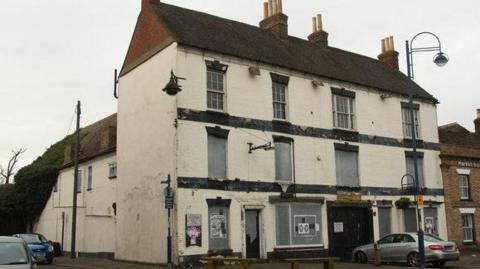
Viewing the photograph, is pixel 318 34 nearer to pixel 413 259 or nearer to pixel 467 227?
pixel 467 227

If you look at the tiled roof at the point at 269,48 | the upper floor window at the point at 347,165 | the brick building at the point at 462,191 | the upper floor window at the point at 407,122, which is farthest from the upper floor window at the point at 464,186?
the upper floor window at the point at 347,165

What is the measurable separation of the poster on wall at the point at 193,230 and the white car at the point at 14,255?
937 centimetres

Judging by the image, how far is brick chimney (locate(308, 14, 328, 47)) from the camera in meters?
32.8

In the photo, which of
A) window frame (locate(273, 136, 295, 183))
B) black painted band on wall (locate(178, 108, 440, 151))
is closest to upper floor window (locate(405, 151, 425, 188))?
black painted band on wall (locate(178, 108, 440, 151))

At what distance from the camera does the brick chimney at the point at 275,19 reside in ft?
99.9

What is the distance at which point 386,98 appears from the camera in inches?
1217

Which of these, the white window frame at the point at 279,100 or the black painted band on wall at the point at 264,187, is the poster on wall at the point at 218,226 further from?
the white window frame at the point at 279,100

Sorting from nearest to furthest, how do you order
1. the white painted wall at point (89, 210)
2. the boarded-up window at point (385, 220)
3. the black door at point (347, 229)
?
the black door at point (347, 229)
the boarded-up window at point (385, 220)
the white painted wall at point (89, 210)

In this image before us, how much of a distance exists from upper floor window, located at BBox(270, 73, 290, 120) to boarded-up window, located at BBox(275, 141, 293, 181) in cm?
129

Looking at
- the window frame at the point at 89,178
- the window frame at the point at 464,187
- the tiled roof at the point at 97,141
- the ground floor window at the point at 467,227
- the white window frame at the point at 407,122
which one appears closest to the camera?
the white window frame at the point at 407,122

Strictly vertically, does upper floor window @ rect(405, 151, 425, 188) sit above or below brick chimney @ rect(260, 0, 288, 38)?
below

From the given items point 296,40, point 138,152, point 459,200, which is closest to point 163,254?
point 138,152

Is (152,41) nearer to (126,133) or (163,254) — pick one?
(126,133)

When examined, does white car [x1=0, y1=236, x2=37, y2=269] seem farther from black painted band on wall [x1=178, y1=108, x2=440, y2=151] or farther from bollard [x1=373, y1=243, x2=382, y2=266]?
bollard [x1=373, y1=243, x2=382, y2=266]
